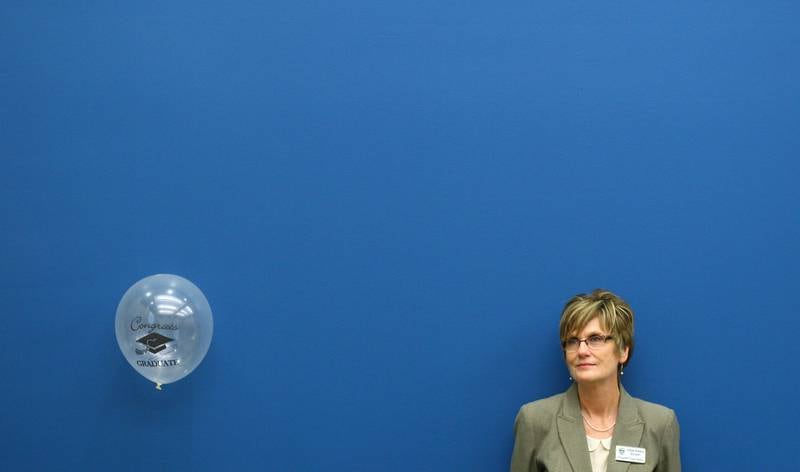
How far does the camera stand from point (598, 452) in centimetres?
259

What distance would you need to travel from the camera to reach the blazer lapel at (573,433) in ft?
8.36

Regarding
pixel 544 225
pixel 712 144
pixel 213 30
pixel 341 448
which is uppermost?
pixel 213 30

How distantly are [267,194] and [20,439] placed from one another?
1192mm

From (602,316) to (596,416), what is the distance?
0.33m

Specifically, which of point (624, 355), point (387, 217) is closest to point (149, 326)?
point (387, 217)

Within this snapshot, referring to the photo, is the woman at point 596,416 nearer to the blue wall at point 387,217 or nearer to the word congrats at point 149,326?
the blue wall at point 387,217

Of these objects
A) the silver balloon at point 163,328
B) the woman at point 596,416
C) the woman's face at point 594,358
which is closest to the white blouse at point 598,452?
the woman at point 596,416

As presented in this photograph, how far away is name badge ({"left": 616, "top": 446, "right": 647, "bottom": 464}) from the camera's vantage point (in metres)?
2.56

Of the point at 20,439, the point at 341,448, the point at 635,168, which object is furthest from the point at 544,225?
the point at 20,439

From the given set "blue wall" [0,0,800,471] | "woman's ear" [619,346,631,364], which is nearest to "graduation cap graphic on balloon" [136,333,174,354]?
"blue wall" [0,0,800,471]

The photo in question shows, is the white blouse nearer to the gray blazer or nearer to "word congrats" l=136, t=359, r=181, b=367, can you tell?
the gray blazer

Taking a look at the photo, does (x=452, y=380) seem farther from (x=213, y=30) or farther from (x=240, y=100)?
(x=213, y=30)

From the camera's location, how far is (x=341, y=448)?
9.24 ft

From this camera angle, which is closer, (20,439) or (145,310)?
(145,310)
